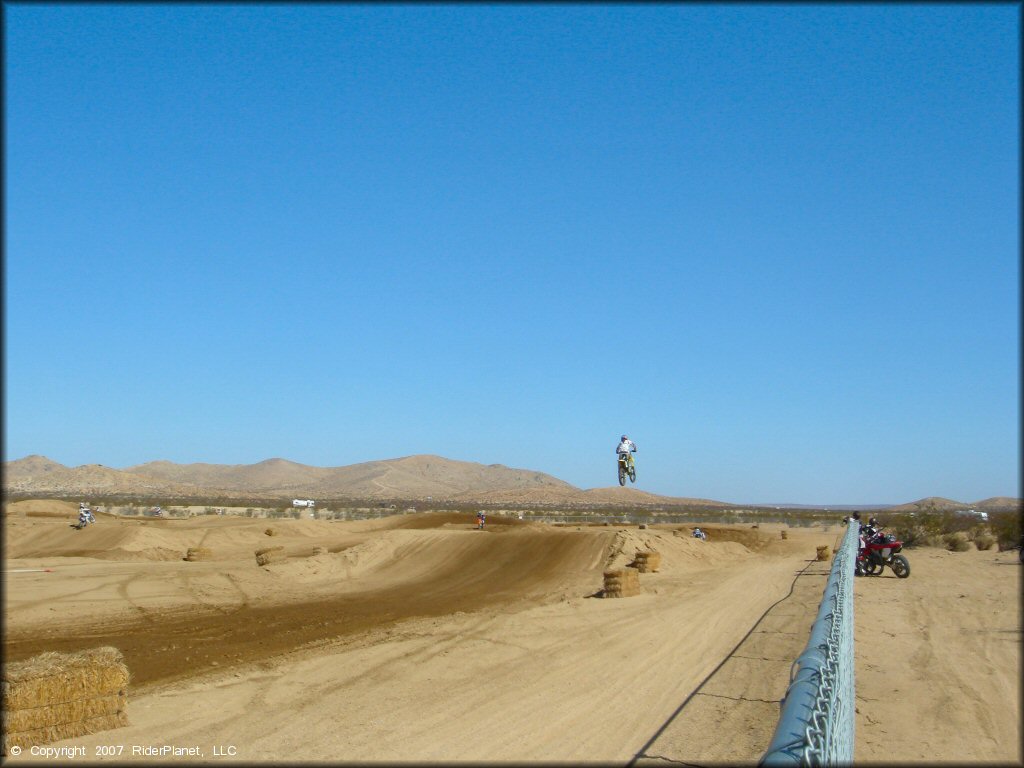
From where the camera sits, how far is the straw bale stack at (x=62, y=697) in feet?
31.3

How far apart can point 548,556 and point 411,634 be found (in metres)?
17.5

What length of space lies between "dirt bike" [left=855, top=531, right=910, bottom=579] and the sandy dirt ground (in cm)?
43

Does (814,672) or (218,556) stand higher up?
(814,672)

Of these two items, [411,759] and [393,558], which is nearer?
[411,759]

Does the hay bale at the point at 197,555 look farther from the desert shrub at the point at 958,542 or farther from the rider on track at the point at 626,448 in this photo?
the desert shrub at the point at 958,542

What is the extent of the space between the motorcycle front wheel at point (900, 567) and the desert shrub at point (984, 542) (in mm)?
13250

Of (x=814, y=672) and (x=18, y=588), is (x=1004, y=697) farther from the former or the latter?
(x=18, y=588)

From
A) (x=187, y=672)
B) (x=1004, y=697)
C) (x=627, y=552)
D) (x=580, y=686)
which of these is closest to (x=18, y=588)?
(x=187, y=672)

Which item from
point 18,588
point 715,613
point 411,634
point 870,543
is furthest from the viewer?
point 870,543

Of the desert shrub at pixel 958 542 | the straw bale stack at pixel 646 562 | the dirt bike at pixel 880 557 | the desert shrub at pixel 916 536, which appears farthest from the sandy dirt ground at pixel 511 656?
the desert shrub at pixel 916 536

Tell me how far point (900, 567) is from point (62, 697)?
79.0 feet

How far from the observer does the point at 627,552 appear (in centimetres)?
3366

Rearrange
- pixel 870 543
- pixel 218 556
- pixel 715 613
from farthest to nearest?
pixel 218 556, pixel 870 543, pixel 715 613

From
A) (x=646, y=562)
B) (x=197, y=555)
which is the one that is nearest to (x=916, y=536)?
(x=646, y=562)
